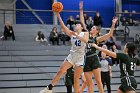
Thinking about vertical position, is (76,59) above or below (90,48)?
below

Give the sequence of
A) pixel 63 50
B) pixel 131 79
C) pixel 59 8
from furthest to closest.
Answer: pixel 63 50
pixel 59 8
pixel 131 79

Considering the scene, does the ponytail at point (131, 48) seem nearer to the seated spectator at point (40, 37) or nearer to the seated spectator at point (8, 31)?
the seated spectator at point (40, 37)

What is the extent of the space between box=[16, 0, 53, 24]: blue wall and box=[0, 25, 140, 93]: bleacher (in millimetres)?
3021

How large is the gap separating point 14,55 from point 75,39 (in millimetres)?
7381

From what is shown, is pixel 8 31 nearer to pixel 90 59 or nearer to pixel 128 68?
pixel 90 59

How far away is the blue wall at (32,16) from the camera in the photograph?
1991 centimetres

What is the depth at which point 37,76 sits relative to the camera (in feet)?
42.8

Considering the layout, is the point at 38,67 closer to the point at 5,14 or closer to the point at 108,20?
the point at 5,14

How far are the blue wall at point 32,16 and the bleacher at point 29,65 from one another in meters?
3.02

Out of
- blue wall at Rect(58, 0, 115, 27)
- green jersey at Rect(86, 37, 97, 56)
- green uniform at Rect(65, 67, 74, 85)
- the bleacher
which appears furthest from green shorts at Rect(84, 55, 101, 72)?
blue wall at Rect(58, 0, 115, 27)

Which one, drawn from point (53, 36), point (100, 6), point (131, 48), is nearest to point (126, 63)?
point (131, 48)

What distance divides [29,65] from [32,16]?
7.23 metres

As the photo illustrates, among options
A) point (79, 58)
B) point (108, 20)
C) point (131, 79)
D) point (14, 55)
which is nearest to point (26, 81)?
point (14, 55)

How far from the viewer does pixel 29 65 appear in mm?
13766
